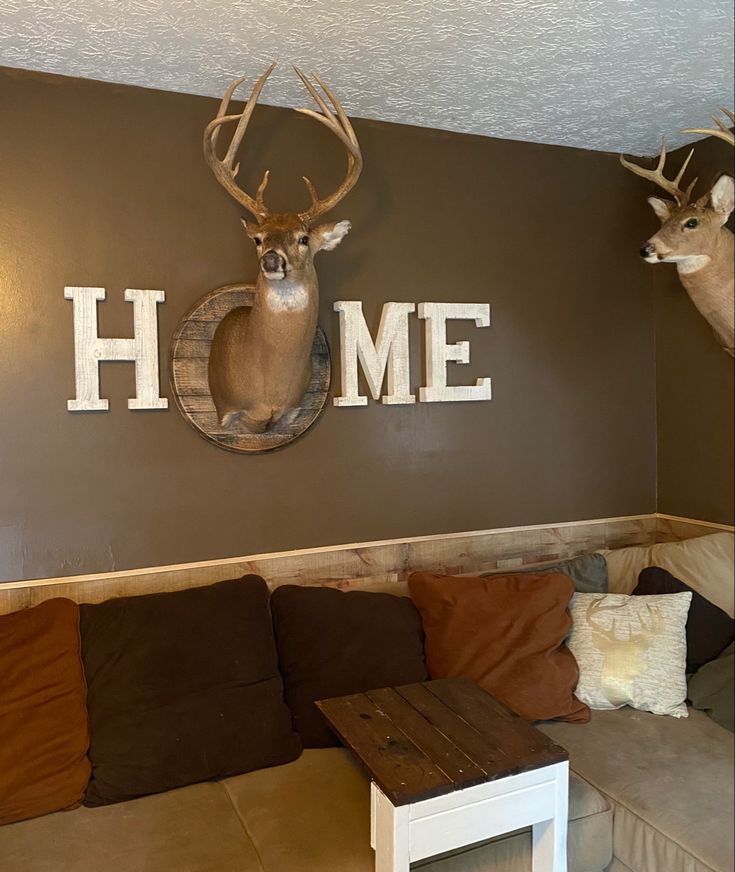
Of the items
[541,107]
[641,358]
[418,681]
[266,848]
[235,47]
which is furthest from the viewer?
[641,358]

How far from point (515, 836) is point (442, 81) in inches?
79.4

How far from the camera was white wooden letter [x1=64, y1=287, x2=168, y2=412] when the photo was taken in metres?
2.09

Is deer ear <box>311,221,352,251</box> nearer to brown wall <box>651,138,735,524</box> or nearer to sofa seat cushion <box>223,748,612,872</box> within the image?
brown wall <box>651,138,735,524</box>

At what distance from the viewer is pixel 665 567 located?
2.47 meters

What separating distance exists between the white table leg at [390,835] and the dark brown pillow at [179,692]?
50 cm

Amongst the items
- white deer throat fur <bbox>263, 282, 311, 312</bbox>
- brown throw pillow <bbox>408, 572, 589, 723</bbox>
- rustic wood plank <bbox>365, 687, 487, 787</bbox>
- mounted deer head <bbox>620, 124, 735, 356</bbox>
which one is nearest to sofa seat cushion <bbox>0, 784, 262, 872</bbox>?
rustic wood plank <bbox>365, 687, 487, 787</bbox>

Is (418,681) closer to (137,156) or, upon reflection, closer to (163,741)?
(163,741)

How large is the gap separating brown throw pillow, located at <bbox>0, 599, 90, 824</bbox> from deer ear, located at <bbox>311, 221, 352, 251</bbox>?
1.21 meters

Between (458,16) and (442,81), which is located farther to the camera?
(442,81)

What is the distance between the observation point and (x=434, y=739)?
1526 millimetres

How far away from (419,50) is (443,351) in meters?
0.96

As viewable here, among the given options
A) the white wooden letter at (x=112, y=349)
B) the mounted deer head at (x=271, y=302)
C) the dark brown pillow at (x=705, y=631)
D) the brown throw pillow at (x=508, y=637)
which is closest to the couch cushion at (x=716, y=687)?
the dark brown pillow at (x=705, y=631)

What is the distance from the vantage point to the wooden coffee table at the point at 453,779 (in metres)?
1.35

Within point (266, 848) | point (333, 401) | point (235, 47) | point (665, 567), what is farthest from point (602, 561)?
point (235, 47)
